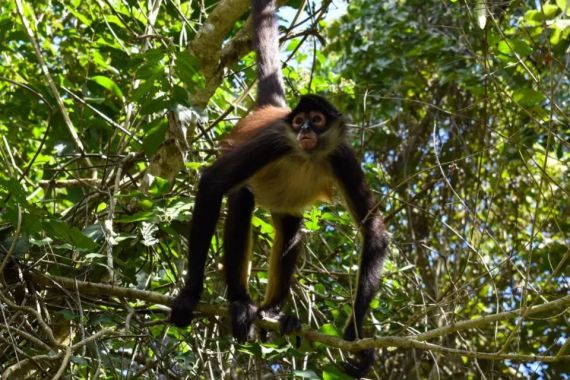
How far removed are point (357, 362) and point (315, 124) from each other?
5.17ft

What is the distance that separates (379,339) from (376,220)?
1567 mm

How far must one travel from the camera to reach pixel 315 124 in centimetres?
507

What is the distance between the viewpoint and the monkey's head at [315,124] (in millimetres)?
5004

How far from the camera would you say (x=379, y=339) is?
3.35 meters

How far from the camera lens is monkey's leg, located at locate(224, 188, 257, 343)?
186 inches

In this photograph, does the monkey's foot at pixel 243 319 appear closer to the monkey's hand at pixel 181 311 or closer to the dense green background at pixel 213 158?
the dense green background at pixel 213 158

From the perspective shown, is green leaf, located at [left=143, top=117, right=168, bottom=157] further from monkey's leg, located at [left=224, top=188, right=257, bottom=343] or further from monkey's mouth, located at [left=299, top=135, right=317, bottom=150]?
monkey's mouth, located at [left=299, top=135, right=317, bottom=150]

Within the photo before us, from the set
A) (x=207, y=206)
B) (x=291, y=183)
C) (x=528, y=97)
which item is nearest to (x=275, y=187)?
(x=291, y=183)

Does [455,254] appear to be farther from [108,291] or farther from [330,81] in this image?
[108,291]

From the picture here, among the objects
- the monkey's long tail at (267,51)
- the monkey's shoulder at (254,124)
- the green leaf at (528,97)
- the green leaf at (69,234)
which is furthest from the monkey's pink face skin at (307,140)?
the green leaf at (69,234)

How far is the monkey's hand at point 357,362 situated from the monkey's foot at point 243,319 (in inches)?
24.2

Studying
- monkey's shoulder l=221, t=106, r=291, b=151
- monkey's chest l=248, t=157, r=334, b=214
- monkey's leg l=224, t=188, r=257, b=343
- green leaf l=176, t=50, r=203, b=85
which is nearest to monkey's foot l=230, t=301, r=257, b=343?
monkey's leg l=224, t=188, r=257, b=343

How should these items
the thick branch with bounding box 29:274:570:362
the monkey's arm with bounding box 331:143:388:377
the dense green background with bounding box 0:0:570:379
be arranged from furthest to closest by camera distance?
the monkey's arm with bounding box 331:143:388:377 → the dense green background with bounding box 0:0:570:379 → the thick branch with bounding box 29:274:570:362

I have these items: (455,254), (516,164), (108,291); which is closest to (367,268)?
(108,291)
